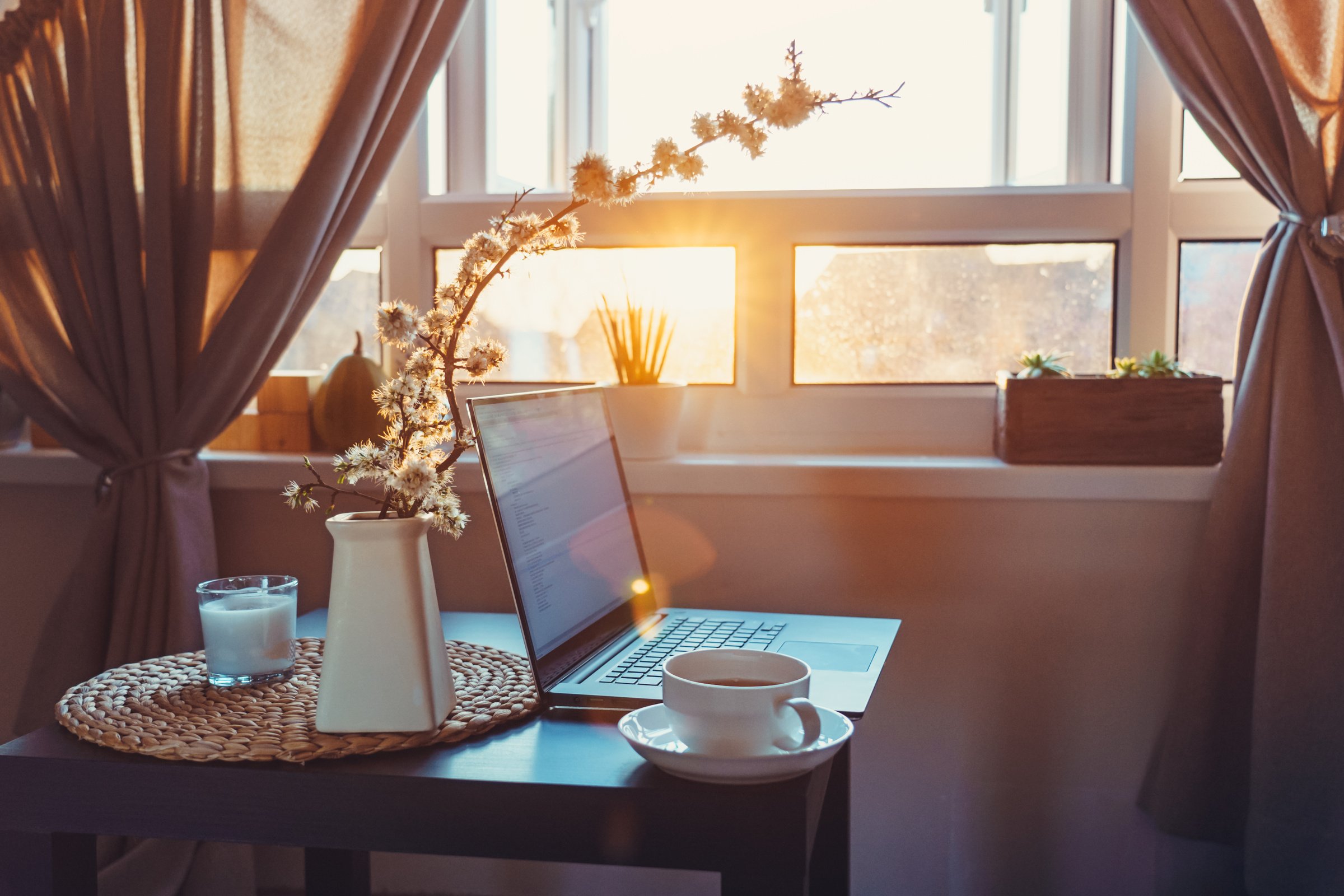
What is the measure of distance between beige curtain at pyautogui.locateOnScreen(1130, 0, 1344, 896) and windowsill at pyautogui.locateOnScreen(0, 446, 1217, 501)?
10cm

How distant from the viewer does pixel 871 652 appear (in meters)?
1.11

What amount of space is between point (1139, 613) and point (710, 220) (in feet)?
2.77

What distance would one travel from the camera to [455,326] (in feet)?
2.81

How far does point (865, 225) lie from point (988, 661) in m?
0.67

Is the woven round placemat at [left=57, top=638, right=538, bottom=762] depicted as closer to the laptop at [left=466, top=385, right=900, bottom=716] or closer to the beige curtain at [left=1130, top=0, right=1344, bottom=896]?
the laptop at [left=466, top=385, right=900, bottom=716]

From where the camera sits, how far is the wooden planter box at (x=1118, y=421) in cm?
141

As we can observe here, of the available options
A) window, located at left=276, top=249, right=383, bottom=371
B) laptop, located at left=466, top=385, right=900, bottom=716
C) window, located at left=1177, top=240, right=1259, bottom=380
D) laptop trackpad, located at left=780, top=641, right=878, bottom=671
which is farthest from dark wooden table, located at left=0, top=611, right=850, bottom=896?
window, located at left=1177, top=240, right=1259, bottom=380

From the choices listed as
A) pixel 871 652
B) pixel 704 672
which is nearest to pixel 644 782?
pixel 704 672

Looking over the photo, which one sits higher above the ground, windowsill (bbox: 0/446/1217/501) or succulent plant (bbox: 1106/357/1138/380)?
succulent plant (bbox: 1106/357/1138/380)

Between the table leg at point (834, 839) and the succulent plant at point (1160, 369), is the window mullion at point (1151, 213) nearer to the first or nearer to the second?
the succulent plant at point (1160, 369)

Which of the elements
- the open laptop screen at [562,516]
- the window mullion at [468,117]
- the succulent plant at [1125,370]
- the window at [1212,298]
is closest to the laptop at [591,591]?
the open laptop screen at [562,516]

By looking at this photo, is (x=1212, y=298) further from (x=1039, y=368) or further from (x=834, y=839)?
(x=834, y=839)

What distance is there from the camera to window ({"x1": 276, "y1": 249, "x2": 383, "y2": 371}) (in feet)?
5.76

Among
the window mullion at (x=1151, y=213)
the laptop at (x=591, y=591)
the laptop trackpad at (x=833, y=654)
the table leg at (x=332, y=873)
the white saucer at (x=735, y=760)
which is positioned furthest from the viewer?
the window mullion at (x=1151, y=213)
